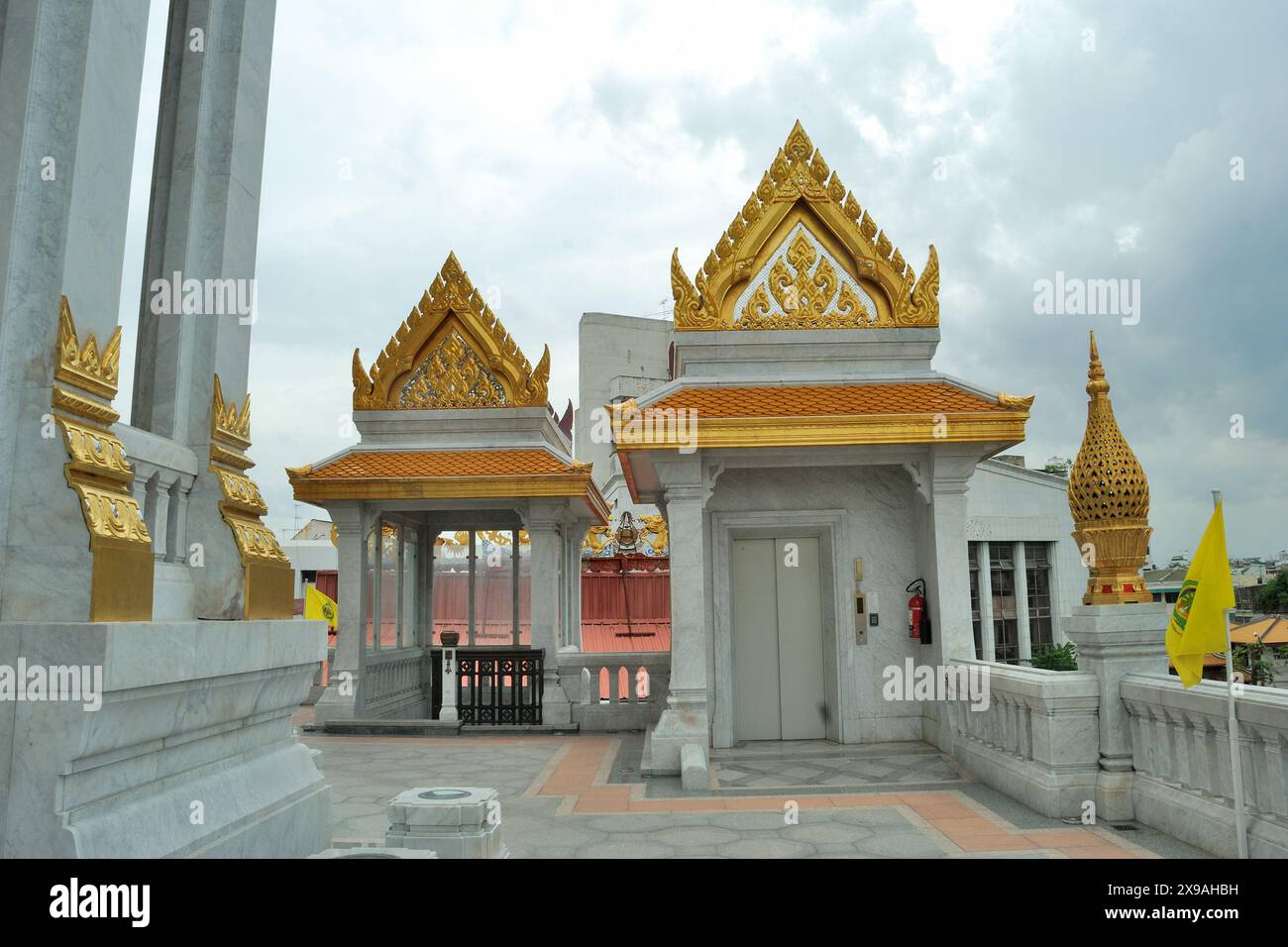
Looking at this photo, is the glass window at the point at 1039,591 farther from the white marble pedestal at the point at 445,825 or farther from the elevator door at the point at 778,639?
the white marble pedestal at the point at 445,825

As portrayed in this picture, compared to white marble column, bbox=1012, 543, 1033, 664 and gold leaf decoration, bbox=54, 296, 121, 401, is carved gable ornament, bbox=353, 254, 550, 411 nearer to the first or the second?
gold leaf decoration, bbox=54, 296, 121, 401

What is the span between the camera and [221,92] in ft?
15.2

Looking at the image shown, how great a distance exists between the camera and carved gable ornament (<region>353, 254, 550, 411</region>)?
1352cm

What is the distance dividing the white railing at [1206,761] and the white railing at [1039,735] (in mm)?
290

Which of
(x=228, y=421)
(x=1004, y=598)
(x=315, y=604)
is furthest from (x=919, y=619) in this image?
(x=1004, y=598)

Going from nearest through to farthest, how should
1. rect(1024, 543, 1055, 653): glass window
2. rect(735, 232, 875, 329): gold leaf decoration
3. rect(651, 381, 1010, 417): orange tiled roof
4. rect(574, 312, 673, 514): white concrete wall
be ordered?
rect(651, 381, 1010, 417): orange tiled roof, rect(735, 232, 875, 329): gold leaf decoration, rect(1024, 543, 1055, 653): glass window, rect(574, 312, 673, 514): white concrete wall

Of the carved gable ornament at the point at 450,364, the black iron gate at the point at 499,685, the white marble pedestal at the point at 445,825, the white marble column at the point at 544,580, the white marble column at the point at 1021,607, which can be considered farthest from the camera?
the white marble column at the point at 1021,607

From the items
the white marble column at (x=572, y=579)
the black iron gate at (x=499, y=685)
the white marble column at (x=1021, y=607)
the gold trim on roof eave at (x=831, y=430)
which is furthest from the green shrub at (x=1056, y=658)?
the gold trim on roof eave at (x=831, y=430)

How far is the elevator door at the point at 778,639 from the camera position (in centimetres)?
994

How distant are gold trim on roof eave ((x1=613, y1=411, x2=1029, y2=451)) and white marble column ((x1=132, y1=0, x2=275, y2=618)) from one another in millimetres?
4317

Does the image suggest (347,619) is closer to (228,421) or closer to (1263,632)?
(228,421)

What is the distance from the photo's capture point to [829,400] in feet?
29.2

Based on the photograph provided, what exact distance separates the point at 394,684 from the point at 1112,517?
36.0 ft

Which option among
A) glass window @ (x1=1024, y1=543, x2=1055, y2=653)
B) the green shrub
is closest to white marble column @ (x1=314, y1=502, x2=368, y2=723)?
the green shrub
